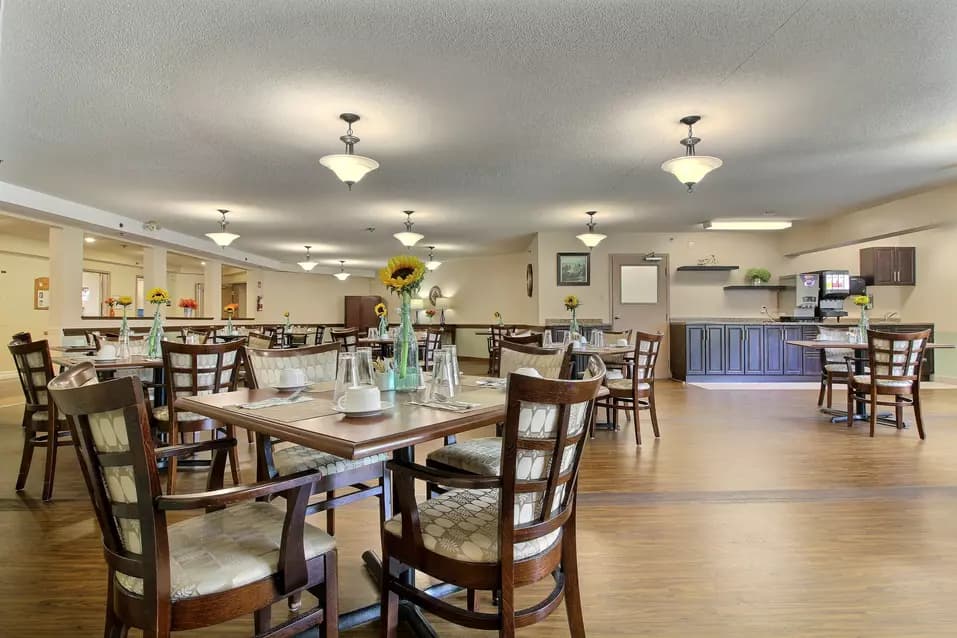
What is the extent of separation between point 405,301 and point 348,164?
7.19ft

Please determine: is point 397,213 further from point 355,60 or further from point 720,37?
point 720,37

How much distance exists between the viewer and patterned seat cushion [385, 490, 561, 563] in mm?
1256

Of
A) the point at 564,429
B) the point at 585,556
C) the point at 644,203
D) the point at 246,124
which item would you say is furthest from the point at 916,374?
the point at 246,124

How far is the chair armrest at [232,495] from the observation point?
1.03 m

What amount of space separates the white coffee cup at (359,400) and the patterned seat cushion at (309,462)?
473mm

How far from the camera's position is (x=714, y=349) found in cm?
793

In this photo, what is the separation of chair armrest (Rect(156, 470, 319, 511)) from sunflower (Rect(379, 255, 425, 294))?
88 centimetres

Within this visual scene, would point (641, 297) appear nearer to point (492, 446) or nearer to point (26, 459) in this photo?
point (492, 446)

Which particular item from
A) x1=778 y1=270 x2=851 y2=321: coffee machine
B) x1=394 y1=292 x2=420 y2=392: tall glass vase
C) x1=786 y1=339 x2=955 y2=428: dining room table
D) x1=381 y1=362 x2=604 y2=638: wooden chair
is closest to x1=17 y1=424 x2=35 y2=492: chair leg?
x1=394 y1=292 x2=420 y2=392: tall glass vase

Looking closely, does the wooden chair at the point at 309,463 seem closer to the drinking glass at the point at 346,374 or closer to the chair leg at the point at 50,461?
the drinking glass at the point at 346,374

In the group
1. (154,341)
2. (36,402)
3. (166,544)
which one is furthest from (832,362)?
(36,402)

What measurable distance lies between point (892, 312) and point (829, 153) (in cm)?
456

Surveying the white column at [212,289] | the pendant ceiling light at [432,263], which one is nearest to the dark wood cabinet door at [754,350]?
the pendant ceiling light at [432,263]

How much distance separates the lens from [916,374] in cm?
430
